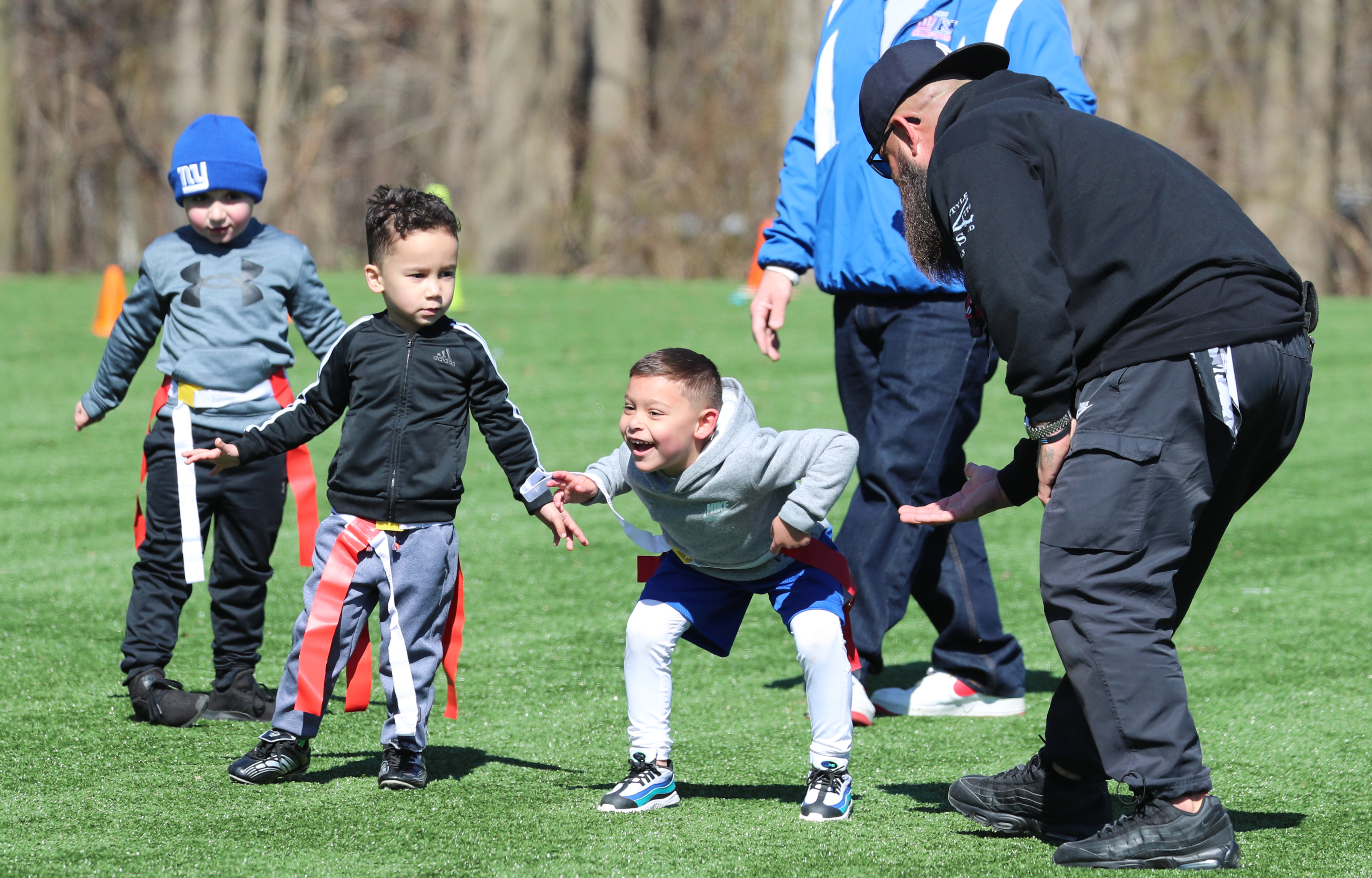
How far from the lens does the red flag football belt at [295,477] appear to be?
4500mm

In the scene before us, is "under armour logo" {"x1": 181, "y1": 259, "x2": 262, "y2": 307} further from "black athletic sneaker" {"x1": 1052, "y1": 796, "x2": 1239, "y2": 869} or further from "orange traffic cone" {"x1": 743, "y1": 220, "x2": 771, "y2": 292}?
"orange traffic cone" {"x1": 743, "y1": 220, "x2": 771, "y2": 292}

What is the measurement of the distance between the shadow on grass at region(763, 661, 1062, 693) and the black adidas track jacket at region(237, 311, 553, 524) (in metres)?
1.50

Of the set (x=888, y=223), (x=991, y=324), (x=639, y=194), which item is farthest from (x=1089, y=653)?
(x=639, y=194)

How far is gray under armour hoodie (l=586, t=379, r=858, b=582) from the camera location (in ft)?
11.6

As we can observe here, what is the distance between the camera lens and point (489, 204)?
93.8 feet

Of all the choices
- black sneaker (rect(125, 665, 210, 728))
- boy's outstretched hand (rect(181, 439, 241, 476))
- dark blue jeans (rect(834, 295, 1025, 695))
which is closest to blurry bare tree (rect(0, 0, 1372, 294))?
dark blue jeans (rect(834, 295, 1025, 695))

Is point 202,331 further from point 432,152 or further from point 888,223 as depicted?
point 432,152

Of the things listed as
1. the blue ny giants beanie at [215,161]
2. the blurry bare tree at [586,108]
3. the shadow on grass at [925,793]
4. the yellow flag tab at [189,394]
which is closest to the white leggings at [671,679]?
the shadow on grass at [925,793]

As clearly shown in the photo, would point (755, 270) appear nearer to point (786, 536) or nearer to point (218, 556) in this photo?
point (218, 556)

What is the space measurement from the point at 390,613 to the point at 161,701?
3.16ft

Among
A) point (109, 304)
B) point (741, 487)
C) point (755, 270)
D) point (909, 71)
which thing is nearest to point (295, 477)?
point (741, 487)

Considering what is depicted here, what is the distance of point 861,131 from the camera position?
4703 mm

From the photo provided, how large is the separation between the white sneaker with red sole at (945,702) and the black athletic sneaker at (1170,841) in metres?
1.49

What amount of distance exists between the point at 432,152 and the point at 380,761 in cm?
3290
